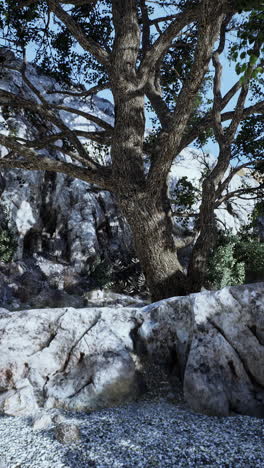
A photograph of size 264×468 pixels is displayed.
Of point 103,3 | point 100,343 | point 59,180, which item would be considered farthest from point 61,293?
point 100,343

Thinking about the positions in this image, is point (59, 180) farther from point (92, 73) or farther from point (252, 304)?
point (252, 304)

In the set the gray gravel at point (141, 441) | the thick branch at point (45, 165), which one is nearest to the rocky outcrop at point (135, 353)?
the gray gravel at point (141, 441)

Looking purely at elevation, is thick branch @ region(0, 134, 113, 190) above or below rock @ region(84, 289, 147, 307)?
above

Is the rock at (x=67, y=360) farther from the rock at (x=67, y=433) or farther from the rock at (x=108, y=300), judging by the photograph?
the rock at (x=108, y=300)

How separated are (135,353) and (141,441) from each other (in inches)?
52.8

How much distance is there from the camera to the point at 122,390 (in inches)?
178

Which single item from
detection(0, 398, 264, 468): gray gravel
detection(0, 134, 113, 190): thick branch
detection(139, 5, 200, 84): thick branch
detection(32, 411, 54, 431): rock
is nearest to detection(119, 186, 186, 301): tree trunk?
detection(0, 134, 113, 190): thick branch

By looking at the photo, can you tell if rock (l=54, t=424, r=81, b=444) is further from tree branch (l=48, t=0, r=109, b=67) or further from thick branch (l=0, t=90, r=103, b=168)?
tree branch (l=48, t=0, r=109, b=67)

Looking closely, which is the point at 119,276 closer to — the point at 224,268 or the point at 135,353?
the point at 224,268

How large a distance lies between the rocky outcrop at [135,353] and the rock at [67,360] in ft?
0.04

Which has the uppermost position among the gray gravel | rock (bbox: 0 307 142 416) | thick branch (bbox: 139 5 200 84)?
thick branch (bbox: 139 5 200 84)

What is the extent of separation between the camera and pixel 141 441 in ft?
11.7

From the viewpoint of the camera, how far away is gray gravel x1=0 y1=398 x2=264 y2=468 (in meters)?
3.24

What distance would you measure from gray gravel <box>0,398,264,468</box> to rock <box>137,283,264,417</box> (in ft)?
0.77
